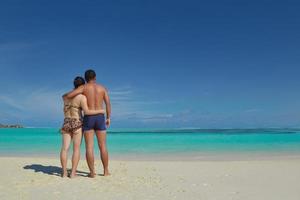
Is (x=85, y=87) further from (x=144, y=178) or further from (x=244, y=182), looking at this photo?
(x=244, y=182)

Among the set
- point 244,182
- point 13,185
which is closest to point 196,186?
point 244,182

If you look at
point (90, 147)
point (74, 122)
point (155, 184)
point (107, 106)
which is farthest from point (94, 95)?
point (155, 184)

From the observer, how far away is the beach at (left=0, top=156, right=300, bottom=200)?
201 inches

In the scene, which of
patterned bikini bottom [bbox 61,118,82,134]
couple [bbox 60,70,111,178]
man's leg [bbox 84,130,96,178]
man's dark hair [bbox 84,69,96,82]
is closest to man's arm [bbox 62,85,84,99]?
couple [bbox 60,70,111,178]

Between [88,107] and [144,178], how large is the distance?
1710 millimetres

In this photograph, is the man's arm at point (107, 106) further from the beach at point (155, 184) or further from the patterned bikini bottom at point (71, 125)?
the beach at point (155, 184)

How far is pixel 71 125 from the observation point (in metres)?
6.54

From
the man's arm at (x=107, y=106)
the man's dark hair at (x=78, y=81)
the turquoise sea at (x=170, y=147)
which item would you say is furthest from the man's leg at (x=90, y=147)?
the turquoise sea at (x=170, y=147)

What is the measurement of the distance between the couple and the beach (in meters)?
0.46

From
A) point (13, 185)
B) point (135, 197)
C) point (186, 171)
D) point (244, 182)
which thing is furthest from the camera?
point (186, 171)

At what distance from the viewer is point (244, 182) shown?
637 centimetres

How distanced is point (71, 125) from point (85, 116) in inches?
12.1

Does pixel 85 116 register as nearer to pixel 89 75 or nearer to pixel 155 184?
pixel 89 75

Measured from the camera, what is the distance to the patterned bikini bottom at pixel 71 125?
6.54 m
